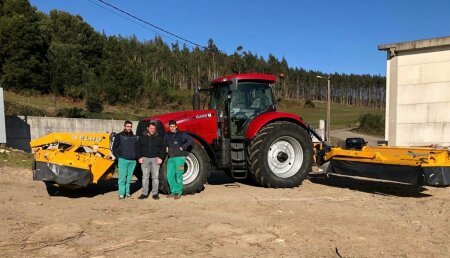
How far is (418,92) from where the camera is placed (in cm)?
1566

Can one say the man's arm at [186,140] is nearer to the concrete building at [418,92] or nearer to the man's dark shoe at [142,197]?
the man's dark shoe at [142,197]

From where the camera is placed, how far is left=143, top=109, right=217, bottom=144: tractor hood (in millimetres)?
9242

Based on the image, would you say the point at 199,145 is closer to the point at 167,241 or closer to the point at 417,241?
the point at 167,241

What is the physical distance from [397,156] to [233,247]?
4.96m

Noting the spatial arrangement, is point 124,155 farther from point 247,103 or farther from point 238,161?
point 247,103

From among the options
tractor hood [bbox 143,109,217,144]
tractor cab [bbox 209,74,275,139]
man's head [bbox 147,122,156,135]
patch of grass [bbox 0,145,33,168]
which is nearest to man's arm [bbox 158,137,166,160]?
man's head [bbox 147,122,156,135]

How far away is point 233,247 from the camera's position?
5.48 meters

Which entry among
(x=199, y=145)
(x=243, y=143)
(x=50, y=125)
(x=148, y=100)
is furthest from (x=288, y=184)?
(x=148, y=100)

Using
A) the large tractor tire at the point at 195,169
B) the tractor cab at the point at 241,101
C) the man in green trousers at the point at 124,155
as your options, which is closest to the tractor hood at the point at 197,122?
the tractor cab at the point at 241,101

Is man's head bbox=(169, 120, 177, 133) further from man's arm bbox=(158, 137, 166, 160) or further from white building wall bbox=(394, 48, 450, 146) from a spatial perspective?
white building wall bbox=(394, 48, 450, 146)

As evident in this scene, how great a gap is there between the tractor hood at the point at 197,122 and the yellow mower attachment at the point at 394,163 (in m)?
2.69

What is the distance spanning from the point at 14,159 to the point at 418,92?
1294 cm

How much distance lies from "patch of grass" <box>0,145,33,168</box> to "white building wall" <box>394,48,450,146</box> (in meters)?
12.1

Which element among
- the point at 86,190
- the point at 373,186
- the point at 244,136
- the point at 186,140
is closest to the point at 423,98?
the point at 373,186
